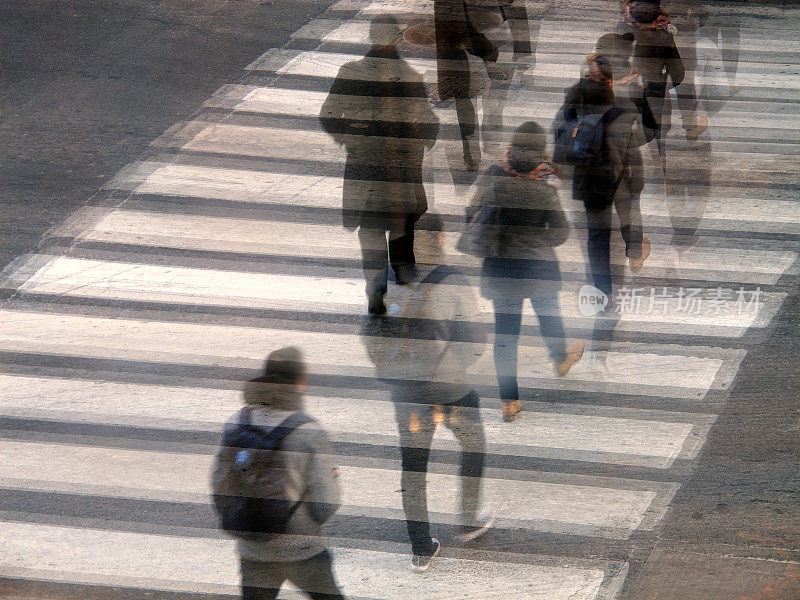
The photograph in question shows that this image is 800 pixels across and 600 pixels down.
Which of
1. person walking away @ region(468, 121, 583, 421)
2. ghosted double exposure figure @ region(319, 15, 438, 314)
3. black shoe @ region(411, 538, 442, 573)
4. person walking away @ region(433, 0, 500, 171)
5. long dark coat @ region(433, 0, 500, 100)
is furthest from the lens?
long dark coat @ region(433, 0, 500, 100)

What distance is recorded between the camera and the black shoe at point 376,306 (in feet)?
20.6

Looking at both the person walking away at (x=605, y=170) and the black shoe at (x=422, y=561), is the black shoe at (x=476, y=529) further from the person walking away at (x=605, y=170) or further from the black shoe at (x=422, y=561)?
the person walking away at (x=605, y=170)

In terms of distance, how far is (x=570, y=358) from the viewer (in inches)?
230

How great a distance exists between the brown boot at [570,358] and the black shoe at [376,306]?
137 centimetres

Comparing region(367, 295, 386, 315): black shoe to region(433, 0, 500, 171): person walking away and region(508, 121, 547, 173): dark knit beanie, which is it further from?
region(433, 0, 500, 171): person walking away

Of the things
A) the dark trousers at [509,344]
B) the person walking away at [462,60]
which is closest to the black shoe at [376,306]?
the dark trousers at [509,344]

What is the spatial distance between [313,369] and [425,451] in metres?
1.27

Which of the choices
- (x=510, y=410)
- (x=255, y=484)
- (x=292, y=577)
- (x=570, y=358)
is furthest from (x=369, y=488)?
(x=570, y=358)

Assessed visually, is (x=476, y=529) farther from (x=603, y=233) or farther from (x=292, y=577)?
(x=603, y=233)

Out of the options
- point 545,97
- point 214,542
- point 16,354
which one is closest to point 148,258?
point 16,354

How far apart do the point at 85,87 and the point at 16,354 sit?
4531 mm

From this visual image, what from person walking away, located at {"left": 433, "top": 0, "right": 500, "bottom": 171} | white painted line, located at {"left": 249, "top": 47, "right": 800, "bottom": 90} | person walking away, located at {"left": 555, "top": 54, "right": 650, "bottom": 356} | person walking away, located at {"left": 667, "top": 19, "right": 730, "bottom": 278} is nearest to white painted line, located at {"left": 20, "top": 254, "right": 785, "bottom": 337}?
person walking away, located at {"left": 555, "top": 54, "right": 650, "bottom": 356}

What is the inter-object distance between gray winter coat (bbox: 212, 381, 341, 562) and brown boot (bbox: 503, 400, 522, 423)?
159 cm

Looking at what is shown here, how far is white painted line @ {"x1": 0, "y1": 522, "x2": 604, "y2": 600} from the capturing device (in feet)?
13.9
